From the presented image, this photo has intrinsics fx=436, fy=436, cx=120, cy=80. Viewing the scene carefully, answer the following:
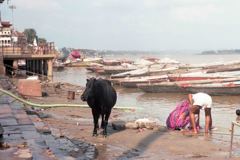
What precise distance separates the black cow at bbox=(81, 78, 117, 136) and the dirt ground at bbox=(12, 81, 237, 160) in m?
0.58

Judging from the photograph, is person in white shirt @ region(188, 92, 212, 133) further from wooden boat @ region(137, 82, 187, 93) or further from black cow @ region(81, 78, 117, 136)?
wooden boat @ region(137, 82, 187, 93)

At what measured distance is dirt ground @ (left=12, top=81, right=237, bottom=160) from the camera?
8547mm

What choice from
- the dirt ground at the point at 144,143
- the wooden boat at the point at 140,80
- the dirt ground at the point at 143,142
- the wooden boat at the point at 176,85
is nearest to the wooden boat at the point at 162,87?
the wooden boat at the point at 176,85

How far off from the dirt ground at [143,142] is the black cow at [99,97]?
58cm

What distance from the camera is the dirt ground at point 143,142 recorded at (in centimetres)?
855

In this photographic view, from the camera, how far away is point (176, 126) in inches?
461

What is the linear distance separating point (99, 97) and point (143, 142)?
56.4 inches

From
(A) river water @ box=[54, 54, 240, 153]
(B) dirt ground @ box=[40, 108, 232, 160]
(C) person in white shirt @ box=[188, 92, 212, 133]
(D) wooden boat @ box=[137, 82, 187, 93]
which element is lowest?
(A) river water @ box=[54, 54, 240, 153]

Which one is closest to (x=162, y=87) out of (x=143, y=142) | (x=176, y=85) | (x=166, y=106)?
(x=176, y=85)

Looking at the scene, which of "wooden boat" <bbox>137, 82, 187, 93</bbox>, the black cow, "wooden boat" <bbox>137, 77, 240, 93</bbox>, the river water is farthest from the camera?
"wooden boat" <bbox>137, 82, 187, 93</bbox>

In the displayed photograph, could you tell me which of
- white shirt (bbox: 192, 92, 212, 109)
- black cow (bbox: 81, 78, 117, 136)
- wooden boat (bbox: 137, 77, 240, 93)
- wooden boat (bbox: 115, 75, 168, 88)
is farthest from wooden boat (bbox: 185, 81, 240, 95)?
black cow (bbox: 81, 78, 117, 136)

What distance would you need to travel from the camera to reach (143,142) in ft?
32.4

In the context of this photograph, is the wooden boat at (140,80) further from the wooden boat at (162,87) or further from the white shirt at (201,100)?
the white shirt at (201,100)

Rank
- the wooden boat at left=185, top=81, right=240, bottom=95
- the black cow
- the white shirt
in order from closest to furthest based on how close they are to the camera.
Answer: the black cow, the white shirt, the wooden boat at left=185, top=81, right=240, bottom=95
